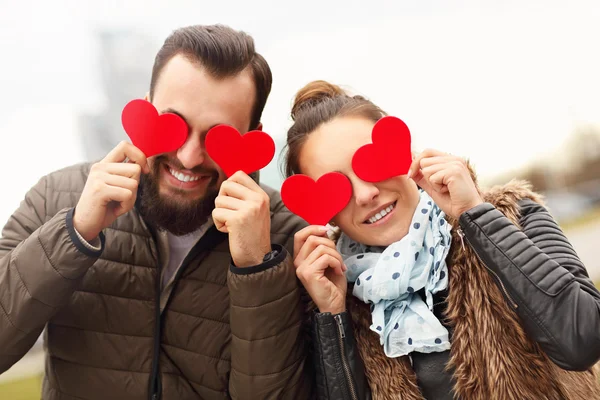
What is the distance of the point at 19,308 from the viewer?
127cm

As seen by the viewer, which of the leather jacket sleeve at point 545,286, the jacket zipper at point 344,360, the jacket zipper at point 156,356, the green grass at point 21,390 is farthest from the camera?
the green grass at point 21,390

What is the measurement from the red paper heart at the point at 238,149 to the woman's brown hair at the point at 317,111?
11 cm

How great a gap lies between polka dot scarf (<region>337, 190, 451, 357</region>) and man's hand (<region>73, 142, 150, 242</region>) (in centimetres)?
76

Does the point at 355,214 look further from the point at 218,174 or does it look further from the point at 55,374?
the point at 55,374

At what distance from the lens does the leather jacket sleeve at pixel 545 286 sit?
1058 millimetres

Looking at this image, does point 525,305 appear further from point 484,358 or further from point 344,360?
point 344,360

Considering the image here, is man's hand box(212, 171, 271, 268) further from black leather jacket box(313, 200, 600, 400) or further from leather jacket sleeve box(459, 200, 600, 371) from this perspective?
leather jacket sleeve box(459, 200, 600, 371)

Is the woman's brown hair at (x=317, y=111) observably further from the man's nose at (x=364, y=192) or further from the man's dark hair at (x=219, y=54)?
the man's nose at (x=364, y=192)

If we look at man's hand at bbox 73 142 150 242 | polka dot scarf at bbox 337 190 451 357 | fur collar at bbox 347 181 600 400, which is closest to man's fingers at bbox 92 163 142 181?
man's hand at bbox 73 142 150 242

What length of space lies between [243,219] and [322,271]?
0.29 meters

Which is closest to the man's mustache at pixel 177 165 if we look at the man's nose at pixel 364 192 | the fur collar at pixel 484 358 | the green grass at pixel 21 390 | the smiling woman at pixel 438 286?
the smiling woman at pixel 438 286

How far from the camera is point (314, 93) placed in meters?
1.69

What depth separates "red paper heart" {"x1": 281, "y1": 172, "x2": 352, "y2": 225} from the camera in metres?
1.35

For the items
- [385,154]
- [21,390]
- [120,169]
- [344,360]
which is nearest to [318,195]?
[385,154]
